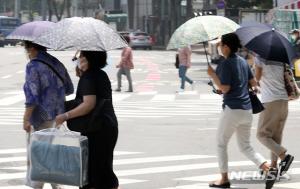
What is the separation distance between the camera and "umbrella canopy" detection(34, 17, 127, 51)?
20.5 ft

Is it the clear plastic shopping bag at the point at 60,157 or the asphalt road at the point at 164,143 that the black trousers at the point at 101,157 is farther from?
the asphalt road at the point at 164,143

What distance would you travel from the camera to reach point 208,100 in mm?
20953

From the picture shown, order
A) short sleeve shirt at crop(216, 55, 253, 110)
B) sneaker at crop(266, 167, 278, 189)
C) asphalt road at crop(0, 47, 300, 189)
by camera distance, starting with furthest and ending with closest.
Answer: asphalt road at crop(0, 47, 300, 189)
sneaker at crop(266, 167, 278, 189)
short sleeve shirt at crop(216, 55, 253, 110)

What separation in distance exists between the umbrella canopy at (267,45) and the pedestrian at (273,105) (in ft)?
1.20

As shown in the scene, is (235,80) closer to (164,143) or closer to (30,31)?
(30,31)

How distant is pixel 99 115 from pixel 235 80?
2.27 meters

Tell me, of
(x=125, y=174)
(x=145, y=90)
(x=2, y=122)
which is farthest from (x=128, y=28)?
(x=125, y=174)

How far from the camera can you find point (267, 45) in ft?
27.2

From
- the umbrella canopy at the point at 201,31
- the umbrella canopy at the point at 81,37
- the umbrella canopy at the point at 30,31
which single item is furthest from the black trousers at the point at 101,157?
the umbrella canopy at the point at 201,31

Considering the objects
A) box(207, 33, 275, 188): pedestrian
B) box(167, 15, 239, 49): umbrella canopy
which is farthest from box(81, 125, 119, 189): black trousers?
box(167, 15, 239, 49): umbrella canopy

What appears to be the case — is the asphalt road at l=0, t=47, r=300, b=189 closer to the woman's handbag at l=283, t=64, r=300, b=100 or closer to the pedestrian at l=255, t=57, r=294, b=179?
the pedestrian at l=255, t=57, r=294, b=179

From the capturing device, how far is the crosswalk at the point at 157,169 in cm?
878

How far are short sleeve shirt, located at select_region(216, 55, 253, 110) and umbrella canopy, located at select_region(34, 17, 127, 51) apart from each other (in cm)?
170

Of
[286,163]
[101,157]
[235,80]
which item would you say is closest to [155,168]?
[286,163]
